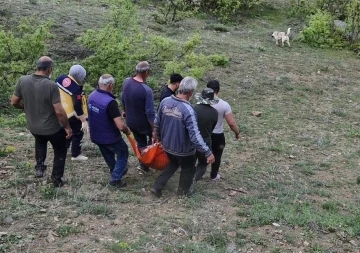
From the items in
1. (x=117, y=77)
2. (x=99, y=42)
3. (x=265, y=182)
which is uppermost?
(x=99, y=42)

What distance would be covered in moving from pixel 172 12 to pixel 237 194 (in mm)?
12434

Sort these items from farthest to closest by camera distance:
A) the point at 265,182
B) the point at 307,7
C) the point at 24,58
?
the point at 307,7 → the point at 24,58 → the point at 265,182

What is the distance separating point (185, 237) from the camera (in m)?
5.19

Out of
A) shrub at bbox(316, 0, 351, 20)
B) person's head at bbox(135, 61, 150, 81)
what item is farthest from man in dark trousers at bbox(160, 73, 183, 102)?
shrub at bbox(316, 0, 351, 20)

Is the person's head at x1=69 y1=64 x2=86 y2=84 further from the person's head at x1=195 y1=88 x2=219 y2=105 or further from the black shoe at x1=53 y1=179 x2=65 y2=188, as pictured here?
the person's head at x1=195 y1=88 x2=219 y2=105

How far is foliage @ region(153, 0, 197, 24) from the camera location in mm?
17203

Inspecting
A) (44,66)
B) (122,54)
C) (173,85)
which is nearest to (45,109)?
(44,66)

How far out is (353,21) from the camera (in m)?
16.5

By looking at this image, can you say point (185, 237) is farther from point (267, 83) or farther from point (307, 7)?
point (307, 7)

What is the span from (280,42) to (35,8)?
736cm

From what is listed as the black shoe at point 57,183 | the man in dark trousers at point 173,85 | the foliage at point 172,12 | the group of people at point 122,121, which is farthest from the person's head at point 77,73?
the foliage at point 172,12

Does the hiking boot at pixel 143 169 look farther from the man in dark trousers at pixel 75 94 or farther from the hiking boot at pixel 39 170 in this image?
the hiking boot at pixel 39 170

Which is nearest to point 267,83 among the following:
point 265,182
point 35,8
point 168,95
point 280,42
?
point 280,42

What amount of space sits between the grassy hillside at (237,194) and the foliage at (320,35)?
4321 millimetres
